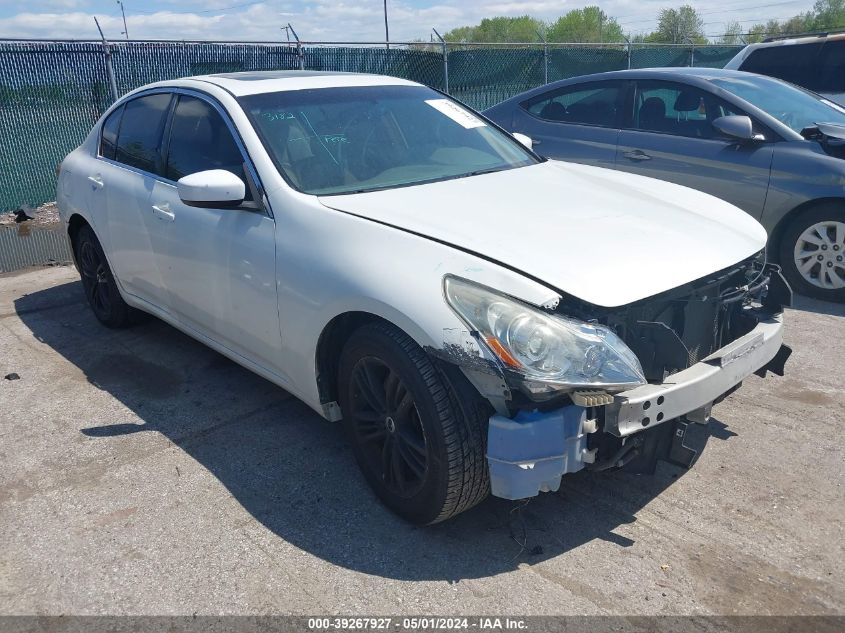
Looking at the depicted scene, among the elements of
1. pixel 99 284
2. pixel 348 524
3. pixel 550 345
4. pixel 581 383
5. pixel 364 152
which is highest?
pixel 364 152

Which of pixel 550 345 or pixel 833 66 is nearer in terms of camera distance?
pixel 550 345

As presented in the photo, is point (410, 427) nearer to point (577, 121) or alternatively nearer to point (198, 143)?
point (198, 143)

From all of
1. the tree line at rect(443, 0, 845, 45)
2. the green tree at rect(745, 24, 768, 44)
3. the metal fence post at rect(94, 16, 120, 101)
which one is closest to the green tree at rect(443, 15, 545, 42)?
the tree line at rect(443, 0, 845, 45)

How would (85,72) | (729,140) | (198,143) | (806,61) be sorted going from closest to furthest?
(198,143)
(729,140)
(806,61)
(85,72)

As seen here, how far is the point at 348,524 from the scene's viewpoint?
3074 mm

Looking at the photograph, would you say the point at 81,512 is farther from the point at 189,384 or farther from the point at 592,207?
the point at 592,207

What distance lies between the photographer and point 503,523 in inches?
120

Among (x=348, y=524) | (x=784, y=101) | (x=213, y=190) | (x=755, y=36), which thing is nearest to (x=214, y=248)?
(x=213, y=190)

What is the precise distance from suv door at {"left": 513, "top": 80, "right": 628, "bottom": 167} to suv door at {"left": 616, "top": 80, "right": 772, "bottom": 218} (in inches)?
5.8

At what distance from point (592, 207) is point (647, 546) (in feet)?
4.67

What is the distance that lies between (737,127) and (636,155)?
85 centimetres

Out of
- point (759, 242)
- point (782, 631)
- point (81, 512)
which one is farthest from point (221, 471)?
point (759, 242)

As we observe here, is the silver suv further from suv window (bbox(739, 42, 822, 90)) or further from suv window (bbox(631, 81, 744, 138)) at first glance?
suv window (bbox(631, 81, 744, 138))

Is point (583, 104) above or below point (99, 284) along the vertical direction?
above
